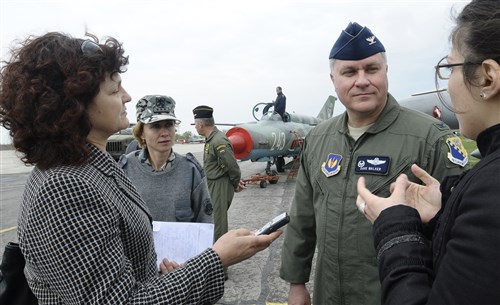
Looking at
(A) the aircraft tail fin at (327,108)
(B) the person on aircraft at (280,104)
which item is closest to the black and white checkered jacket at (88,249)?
(B) the person on aircraft at (280,104)

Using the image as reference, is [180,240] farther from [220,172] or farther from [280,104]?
[280,104]

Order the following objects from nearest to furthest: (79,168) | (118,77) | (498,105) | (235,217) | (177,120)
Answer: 1. (498,105)
2. (79,168)
3. (118,77)
4. (177,120)
5. (235,217)

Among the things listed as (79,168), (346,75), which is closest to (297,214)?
(346,75)

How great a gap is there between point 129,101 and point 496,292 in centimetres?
143

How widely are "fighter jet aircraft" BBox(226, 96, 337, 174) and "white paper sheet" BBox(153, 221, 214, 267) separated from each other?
7.57 metres

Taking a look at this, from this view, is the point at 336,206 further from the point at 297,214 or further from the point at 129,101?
the point at 129,101

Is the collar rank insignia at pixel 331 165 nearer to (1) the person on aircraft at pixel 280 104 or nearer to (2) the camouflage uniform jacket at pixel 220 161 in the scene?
(2) the camouflage uniform jacket at pixel 220 161

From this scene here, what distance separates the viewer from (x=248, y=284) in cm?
398

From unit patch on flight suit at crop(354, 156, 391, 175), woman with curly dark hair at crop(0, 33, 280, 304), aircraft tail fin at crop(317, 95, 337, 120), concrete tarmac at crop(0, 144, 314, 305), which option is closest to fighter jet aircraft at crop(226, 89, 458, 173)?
concrete tarmac at crop(0, 144, 314, 305)

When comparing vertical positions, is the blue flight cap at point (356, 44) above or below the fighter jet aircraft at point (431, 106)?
above

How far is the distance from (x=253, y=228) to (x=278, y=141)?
5.22m

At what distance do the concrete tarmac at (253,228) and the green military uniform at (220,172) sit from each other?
2.25ft

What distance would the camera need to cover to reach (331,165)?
6.81 ft

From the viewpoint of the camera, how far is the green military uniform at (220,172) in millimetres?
4699
